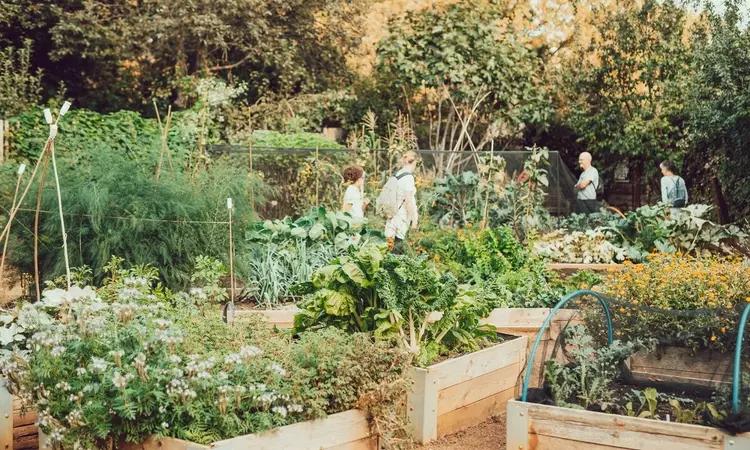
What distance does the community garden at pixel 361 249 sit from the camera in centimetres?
360

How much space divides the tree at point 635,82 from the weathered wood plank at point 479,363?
9915 millimetres

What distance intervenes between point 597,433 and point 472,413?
3.58 feet

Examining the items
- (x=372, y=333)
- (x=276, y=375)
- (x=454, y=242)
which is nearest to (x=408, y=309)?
(x=372, y=333)

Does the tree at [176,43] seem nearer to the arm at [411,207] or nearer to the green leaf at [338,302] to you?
the arm at [411,207]

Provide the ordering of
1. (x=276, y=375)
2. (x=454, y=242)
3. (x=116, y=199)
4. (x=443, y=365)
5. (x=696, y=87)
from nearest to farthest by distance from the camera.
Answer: (x=276, y=375), (x=443, y=365), (x=116, y=199), (x=454, y=242), (x=696, y=87)

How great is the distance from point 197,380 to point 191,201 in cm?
323

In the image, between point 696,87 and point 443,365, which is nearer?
point 443,365

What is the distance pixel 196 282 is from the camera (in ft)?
20.8

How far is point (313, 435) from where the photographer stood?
11.8 ft

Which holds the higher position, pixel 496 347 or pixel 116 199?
pixel 116 199

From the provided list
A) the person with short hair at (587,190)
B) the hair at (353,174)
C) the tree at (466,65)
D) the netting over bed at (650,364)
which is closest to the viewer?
the netting over bed at (650,364)

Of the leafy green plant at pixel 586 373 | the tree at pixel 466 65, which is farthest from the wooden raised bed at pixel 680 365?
the tree at pixel 466 65

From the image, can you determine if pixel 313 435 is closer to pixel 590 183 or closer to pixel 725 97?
pixel 590 183

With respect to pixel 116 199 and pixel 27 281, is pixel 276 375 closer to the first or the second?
pixel 116 199
